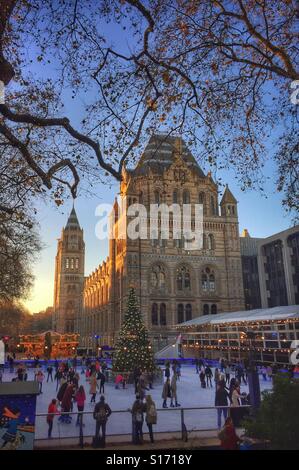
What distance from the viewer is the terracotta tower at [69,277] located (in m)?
111

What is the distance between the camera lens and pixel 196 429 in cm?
989

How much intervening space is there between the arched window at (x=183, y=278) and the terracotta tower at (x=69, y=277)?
212 feet

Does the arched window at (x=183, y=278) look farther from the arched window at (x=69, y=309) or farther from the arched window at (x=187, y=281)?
the arched window at (x=69, y=309)

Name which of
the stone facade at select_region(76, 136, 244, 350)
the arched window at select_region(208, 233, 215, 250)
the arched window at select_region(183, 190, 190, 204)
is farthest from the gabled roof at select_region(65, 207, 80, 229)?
the arched window at select_region(208, 233, 215, 250)

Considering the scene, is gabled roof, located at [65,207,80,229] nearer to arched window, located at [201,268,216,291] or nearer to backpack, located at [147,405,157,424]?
arched window, located at [201,268,216,291]

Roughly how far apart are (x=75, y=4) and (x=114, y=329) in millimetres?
48766

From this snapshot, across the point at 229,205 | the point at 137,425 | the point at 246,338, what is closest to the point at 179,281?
the point at 229,205

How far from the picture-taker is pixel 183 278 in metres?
50.7

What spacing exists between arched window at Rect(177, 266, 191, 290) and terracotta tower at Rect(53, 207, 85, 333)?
64.7 meters

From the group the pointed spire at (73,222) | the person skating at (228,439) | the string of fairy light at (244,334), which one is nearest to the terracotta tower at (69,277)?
the pointed spire at (73,222)

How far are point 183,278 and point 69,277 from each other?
69.4 m

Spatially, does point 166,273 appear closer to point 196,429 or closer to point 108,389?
point 108,389

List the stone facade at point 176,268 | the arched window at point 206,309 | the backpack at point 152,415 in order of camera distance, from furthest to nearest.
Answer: the arched window at point 206,309, the stone facade at point 176,268, the backpack at point 152,415

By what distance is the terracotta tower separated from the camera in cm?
11075
